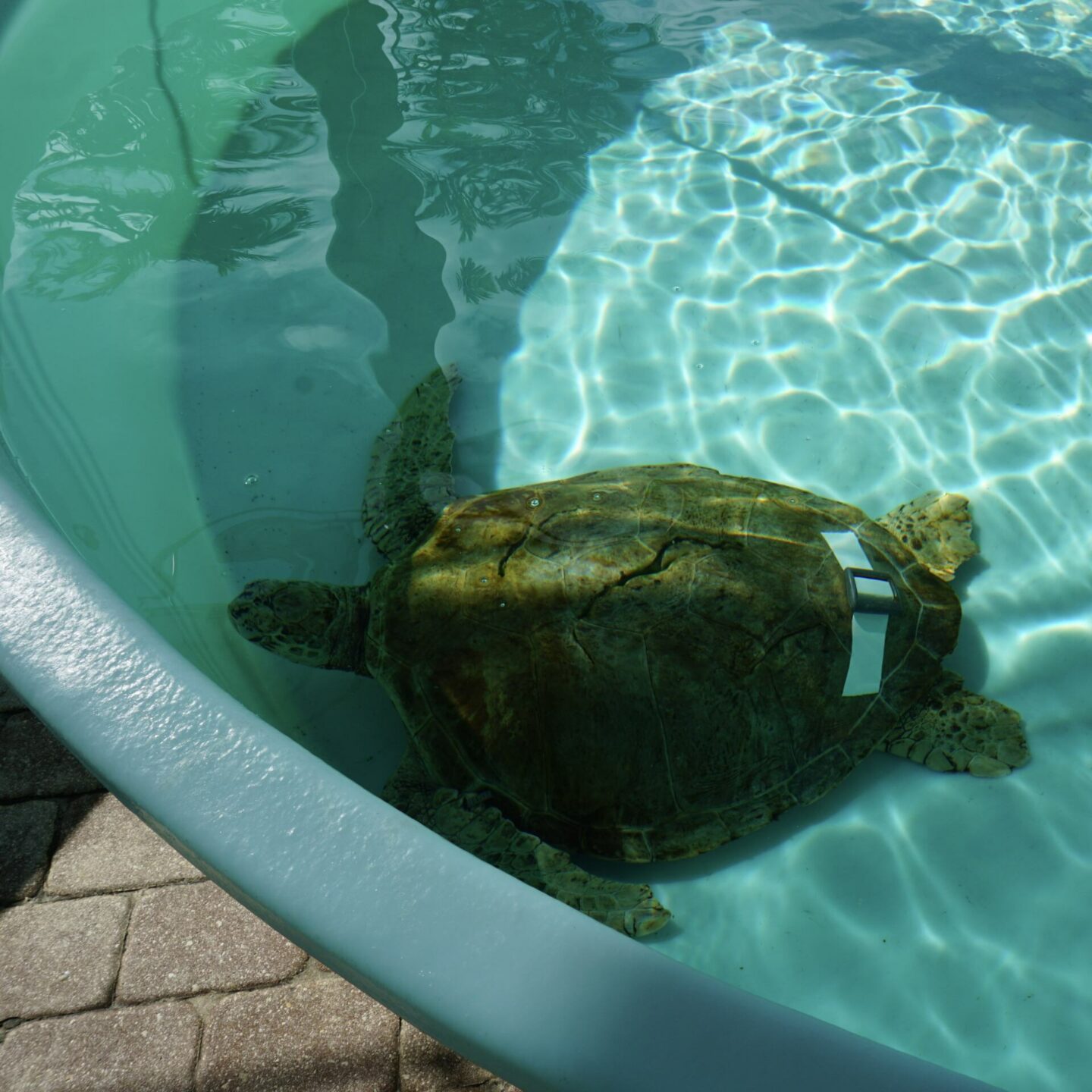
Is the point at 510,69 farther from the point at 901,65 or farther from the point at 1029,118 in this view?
the point at 1029,118

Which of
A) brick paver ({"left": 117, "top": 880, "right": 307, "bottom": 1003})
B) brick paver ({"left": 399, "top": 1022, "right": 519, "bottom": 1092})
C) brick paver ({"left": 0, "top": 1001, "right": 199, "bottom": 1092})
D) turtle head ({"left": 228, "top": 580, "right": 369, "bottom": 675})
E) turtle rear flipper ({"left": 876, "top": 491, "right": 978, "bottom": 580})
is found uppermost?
turtle head ({"left": 228, "top": 580, "right": 369, "bottom": 675})

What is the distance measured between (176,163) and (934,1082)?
3524 millimetres

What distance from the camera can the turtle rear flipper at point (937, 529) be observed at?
2.26m

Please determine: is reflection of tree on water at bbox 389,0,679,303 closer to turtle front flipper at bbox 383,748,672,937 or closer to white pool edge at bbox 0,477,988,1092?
turtle front flipper at bbox 383,748,672,937

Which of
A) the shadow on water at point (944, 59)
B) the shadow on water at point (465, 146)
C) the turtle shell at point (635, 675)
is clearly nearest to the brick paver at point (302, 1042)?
the turtle shell at point (635, 675)

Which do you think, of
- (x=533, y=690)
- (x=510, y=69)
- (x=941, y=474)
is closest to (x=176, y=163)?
(x=510, y=69)

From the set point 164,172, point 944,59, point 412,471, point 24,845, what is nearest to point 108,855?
point 24,845

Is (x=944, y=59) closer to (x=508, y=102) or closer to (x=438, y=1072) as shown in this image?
(x=508, y=102)

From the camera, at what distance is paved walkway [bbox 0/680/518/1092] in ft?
5.91

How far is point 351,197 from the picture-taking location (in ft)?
10.4

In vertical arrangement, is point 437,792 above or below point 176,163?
below

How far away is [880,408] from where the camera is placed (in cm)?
271

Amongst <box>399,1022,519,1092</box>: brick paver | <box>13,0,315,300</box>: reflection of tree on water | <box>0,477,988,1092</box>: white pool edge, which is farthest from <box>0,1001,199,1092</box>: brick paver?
<box>13,0,315,300</box>: reflection of tree on water

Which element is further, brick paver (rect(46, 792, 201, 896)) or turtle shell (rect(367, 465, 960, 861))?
brick paver (rect(46, 792, 201, 896))
